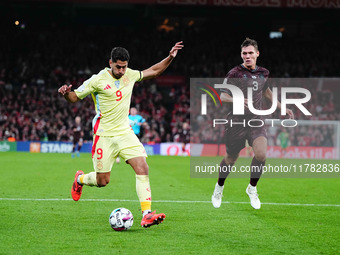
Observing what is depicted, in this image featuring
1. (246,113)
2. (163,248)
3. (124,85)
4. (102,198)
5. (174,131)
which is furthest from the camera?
(174,131)

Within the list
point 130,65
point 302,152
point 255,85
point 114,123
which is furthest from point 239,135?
point 130,65

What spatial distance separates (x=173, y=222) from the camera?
8125 millimetres

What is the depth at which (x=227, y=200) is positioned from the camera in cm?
1098

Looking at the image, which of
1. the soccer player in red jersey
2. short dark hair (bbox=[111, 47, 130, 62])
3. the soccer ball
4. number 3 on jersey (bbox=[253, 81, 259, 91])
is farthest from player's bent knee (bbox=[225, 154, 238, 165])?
short dark hair (bbox=[111, 47, 130, 62])

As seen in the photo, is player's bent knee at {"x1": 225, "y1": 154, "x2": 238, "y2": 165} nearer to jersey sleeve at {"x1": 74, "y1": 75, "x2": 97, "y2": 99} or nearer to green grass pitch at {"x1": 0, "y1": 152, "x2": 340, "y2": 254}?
green grass pitch at {"x1": 0, "y1": 152, "x2": 340, "y2": 254}

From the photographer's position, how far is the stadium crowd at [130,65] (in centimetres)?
3319

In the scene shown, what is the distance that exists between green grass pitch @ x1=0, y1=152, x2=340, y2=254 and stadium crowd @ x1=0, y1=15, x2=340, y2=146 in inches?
769

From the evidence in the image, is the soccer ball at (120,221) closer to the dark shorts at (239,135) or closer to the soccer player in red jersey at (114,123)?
the soccer player in red jersey at (114,123)

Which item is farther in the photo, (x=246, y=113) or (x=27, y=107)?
(x=27, y=107)

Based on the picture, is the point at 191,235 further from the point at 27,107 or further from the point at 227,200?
the point at 27,107

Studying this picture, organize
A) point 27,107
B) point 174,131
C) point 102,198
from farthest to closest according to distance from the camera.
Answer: point 27,107 → point 174,131 → point 102,198

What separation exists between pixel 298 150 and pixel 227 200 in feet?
60.5

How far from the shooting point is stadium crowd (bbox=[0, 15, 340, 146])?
33188 mm

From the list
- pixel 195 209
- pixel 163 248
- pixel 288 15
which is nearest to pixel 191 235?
pixel 163 248
